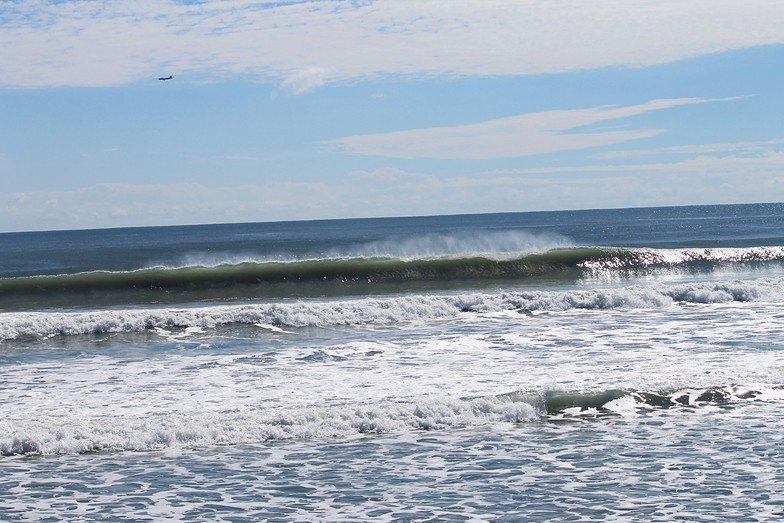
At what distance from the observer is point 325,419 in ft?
32.7

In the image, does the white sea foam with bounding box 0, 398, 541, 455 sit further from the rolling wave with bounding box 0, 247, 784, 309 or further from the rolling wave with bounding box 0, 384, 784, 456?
the rolling wave with bounding box 0, 247, 784, 309

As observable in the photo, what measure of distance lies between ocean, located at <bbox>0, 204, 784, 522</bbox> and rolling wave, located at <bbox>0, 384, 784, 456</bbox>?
3 centimetres

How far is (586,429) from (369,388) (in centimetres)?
319

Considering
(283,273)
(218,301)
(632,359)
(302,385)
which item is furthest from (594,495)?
(283,273)

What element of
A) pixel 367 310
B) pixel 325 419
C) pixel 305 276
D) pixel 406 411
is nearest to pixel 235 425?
pixel 325 419

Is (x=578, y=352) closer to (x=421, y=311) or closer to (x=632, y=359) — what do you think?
(x=632, y=359)

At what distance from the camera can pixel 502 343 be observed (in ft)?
51.0

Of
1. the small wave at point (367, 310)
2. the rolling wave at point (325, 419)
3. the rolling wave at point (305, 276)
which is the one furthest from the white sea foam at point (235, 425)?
the rolling wave at point (305, 276)

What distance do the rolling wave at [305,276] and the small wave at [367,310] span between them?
503cm

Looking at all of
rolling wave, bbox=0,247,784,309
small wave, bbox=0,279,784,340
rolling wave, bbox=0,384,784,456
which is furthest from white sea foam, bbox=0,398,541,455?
rolling wave, bbox=0,247,784,309

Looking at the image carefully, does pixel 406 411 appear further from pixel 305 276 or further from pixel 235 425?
pixel 305 276

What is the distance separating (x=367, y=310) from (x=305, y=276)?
992cm

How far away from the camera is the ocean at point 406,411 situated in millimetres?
7508

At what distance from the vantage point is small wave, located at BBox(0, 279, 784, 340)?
18578 mm
